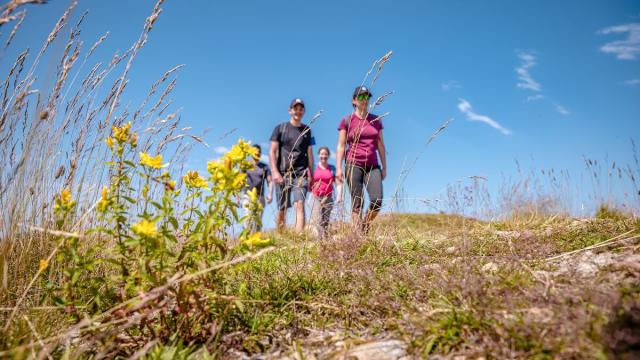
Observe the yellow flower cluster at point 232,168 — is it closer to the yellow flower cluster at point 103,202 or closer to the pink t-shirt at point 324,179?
the yellow flower cluster at point 103,202

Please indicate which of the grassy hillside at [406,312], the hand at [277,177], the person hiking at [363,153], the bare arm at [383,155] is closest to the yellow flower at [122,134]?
the grassy hillside at [406,312]

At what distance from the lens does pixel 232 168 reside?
67.2 inches

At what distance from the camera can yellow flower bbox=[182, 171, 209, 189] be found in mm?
1893

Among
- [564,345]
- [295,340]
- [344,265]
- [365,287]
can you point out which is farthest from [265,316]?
[564,345]

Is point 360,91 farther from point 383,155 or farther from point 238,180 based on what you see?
point 238,180

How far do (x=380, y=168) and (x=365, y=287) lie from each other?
2.97 m

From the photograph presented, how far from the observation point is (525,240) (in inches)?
115

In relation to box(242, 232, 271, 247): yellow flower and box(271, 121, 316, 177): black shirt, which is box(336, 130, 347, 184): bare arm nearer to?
box(271, 121, 316, 177): black shirt

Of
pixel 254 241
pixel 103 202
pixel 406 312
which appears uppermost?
pixel 103 202

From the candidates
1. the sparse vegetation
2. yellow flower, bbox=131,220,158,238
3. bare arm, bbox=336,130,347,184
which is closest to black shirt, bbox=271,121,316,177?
bare arm, bbox=336,130,347,184

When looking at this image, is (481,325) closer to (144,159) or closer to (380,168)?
(144,159)

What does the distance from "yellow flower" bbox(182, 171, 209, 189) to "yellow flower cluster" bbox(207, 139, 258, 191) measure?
0.17 meters

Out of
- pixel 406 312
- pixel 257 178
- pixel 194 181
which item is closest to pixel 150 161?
pixel 194 181

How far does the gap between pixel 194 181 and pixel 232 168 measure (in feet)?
0.99
